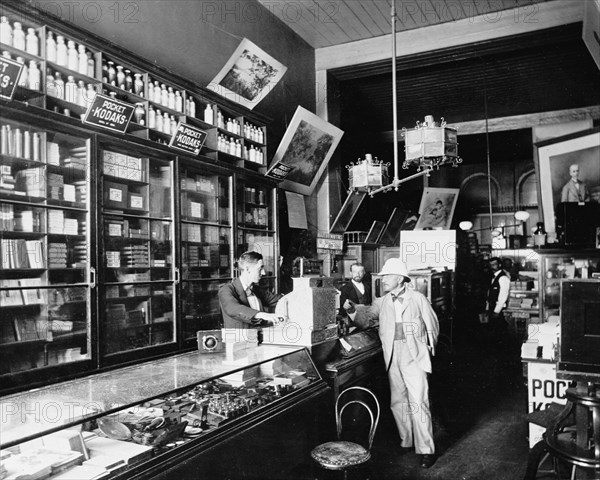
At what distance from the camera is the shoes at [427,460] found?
391cm

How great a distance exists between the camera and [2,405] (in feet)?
6.71

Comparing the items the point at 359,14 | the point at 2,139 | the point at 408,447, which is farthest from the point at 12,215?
the point at 359,14

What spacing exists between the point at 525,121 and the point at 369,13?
531cm

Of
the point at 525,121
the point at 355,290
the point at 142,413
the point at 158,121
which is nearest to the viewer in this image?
Answer: the point at 142,413

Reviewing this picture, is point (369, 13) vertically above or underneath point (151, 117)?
above

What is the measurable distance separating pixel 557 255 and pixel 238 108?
530 cm

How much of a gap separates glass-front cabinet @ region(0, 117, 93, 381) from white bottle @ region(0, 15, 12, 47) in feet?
1.68

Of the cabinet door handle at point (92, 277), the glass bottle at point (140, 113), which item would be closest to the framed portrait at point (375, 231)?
the glass bottle at point (140, 113)

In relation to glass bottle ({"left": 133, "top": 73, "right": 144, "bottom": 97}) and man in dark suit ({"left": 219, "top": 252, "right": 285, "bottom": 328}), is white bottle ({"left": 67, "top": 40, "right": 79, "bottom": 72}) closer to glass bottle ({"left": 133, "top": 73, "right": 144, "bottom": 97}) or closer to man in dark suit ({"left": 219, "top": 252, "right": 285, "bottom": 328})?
glass bottle ({"left": 133, "top": 73, "right": 144, "bottom": 97})

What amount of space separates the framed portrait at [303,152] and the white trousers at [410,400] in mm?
2921

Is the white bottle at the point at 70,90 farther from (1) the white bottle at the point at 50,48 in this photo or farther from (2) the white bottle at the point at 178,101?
(2) the white bottle at the point at 178,101

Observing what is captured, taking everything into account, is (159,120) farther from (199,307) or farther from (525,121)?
(525,121)

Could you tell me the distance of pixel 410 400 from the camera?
4.14 meters

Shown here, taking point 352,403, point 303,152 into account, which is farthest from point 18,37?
point 303,152
